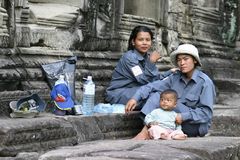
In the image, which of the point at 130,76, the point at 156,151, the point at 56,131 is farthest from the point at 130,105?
the point at 156,151

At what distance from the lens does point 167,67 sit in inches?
339

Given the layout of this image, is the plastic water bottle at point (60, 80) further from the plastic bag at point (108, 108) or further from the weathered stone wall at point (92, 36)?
the plastic bag at point (108, 108)

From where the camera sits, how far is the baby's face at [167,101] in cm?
576

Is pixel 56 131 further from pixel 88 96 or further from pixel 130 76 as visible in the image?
pixel 130 76

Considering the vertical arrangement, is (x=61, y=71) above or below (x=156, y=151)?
above

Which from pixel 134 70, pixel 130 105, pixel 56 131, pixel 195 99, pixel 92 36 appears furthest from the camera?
pixel 92 36

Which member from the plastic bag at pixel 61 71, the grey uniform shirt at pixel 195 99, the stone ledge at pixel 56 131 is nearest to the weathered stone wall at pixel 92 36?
the plastic bag at pixel 61 71

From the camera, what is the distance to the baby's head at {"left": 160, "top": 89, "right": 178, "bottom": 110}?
5.76m

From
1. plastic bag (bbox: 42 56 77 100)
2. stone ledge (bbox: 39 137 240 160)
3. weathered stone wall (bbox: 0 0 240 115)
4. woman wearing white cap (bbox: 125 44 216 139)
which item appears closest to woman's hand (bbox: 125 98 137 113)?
woman wearing white cap (bbox: 125 44 216 139)

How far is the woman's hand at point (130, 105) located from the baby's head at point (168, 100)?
16.4 inches

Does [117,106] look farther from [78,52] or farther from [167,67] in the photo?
[167,67]

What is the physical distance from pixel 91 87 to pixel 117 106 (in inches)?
13.2

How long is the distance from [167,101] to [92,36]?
72.4 inches

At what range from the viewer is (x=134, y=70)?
668 centimetres
